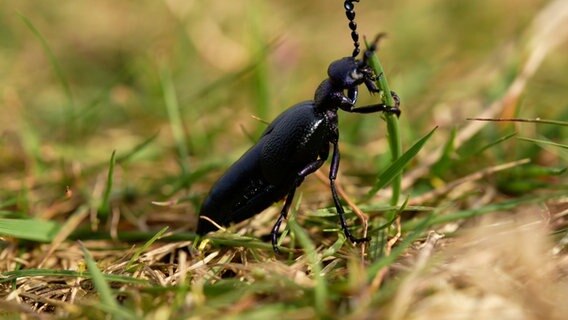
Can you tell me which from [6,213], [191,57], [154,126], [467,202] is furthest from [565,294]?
[191,57]

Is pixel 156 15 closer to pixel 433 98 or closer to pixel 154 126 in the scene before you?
pixel 154 126

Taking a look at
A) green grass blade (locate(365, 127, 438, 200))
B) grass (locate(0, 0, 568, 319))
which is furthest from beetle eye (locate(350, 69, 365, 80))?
green grass blade (locate(365, 127, 438, 200))

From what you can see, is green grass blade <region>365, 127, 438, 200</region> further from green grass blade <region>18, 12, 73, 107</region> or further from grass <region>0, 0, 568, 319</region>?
green grass blade <region>18, 12, 73, 107</region>

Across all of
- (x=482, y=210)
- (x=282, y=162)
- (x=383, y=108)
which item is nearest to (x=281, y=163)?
(x=282, y=162)

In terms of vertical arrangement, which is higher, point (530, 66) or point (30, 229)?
point (530, 66)

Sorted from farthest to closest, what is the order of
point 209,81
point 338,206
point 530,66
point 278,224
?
point 209,81 → point 530,66 → point 278,224 → point 338,206

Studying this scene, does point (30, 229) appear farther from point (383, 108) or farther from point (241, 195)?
point (383, 108)
